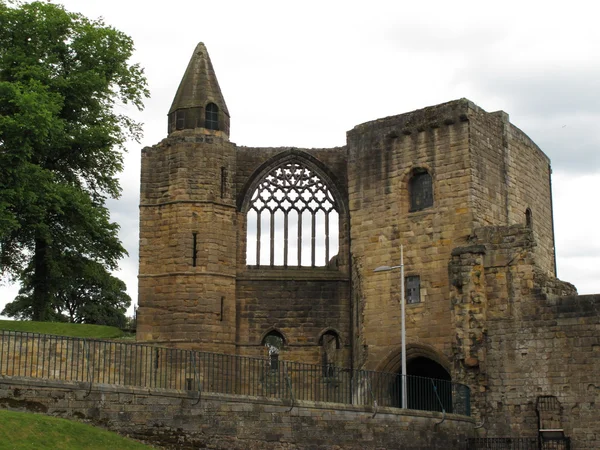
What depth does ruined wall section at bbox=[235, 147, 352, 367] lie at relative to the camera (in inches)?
1312

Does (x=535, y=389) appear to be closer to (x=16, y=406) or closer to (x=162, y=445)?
(x=162, y=445)

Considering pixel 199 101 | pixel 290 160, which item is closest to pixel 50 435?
pixel 199 101

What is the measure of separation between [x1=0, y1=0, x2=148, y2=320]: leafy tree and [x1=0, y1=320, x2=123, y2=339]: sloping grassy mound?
70.5 inches

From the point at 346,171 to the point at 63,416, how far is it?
18.1m

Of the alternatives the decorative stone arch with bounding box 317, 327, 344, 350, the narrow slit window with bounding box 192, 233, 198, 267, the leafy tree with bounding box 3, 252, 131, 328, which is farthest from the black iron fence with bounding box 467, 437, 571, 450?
the leafy tree with bounding box 3, 252, 131, 328

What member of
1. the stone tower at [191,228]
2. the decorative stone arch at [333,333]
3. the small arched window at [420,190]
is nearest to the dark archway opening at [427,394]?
the decorative stone arch at [333,333]

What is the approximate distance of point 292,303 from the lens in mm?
33625

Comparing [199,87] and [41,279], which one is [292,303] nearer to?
[199,87]

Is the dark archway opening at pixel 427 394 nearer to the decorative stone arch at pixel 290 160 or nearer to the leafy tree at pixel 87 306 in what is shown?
the decorative stone arch at pixel 290 160

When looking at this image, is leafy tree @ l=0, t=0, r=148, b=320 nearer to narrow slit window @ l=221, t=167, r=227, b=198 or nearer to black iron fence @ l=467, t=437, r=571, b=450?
narrow slit window @ l=221, t=167, r=227, b=198

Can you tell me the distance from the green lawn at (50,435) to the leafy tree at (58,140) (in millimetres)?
13355

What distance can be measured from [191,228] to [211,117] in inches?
155

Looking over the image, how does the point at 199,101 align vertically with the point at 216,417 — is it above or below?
above

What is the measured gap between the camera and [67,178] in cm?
3450
